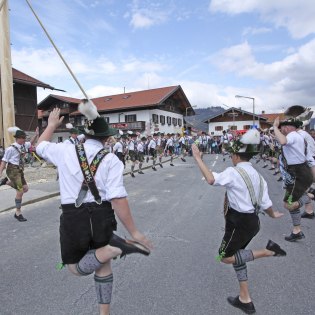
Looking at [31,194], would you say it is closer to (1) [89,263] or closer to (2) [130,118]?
(1) [89,263]

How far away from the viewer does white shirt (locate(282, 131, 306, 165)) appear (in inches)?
204

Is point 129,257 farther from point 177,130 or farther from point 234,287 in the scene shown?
point 177,130

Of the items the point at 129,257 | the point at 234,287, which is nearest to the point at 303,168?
the point at 234,287

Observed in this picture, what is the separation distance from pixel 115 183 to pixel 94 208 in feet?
0.88

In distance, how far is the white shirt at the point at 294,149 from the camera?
204 inches

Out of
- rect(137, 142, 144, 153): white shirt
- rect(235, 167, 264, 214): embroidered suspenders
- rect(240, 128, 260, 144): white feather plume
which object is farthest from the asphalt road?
rect(137, 142, 144, 153): white shirt

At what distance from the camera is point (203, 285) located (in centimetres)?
367

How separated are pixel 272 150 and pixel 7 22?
13.4 m

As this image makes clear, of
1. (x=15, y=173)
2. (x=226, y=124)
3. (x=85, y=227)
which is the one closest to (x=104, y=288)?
(x=85, y=227)

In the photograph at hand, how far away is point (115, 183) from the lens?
253cm

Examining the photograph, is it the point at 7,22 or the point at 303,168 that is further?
the point at 7,22

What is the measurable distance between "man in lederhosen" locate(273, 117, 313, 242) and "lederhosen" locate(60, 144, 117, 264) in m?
3.61

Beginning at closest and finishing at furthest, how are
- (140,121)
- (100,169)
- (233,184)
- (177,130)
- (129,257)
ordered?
(100,169)
(233,184)
(129,257)
(140,121)
(177,130)

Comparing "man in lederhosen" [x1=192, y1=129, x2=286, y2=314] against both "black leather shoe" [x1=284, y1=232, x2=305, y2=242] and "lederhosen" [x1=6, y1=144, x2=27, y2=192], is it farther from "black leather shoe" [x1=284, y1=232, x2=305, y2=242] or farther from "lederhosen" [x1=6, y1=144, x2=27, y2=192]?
"lederhosen" [x1=6, y1=144, x2=27, y2=192]
